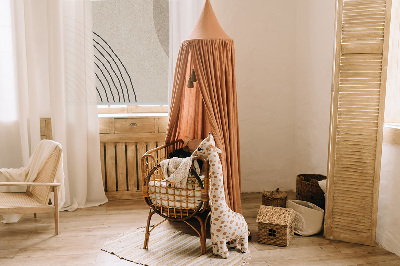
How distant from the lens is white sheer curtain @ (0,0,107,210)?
3414 millimetres

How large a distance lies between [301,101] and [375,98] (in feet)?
4.40

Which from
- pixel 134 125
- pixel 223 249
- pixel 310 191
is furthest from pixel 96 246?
pixel 310 191

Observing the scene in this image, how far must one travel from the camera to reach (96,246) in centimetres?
277

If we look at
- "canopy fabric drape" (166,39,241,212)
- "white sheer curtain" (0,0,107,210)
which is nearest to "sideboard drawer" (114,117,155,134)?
"white sheer curtain" (0,0,107,210)

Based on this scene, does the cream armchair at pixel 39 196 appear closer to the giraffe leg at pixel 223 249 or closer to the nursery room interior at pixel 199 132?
the nursery room interior at pixel 199 132

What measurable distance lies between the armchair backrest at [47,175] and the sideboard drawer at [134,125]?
2.83 ft

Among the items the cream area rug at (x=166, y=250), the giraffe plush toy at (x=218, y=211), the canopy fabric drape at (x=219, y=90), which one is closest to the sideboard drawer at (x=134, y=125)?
the canopy fabric drape at (x=219, y=90)

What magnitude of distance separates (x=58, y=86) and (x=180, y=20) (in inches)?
53.5

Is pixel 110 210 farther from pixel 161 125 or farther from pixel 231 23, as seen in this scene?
pixel 231 23

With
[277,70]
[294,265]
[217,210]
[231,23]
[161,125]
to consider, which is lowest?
[294,265]

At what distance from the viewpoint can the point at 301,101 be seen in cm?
395

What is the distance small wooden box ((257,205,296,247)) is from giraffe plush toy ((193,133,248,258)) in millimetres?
299

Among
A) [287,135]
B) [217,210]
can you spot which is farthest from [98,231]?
[287,135]

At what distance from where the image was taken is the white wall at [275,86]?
12.4 feet
